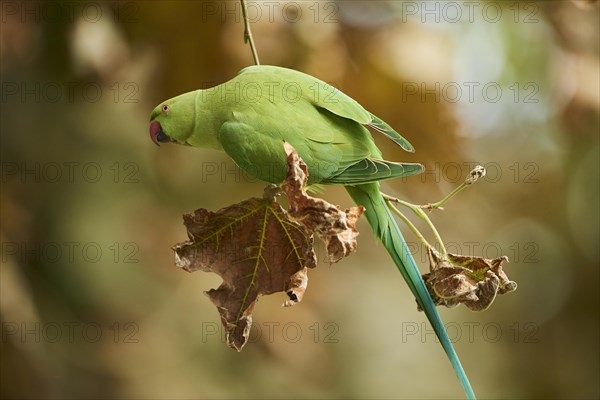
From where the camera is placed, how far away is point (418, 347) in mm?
2979

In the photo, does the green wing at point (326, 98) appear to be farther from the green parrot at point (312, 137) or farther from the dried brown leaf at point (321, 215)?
the dried brown leaf at point (321, 215)

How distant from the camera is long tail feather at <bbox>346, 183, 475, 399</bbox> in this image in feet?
3.64

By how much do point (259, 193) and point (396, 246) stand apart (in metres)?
1.39

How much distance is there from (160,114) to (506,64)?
1.99 metres

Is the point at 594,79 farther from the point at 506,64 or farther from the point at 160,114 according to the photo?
the point at 160,114

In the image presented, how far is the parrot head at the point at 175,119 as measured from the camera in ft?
4.02

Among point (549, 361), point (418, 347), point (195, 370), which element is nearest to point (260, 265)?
point (195, 370)

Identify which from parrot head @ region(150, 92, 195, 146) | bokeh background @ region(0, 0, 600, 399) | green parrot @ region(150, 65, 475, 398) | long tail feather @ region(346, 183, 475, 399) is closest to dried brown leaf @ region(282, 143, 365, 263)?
green parrot @ region(150, 65, 475, 398)

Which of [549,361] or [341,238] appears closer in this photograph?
[341,238]

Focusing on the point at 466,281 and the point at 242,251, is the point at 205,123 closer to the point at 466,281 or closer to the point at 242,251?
the point at 242,251

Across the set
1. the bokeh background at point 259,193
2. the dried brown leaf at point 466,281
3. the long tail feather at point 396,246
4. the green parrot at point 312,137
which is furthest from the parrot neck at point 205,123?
the bokeh background at point 259,193

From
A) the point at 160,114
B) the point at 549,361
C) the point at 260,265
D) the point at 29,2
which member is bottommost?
the point at 549,361

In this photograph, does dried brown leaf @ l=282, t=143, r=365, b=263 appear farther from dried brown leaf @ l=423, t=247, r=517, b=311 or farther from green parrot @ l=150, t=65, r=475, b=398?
dried brown leaf @ l=423, t=247, r=517, b=311

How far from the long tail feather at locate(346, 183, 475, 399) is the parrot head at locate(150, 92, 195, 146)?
31cm
